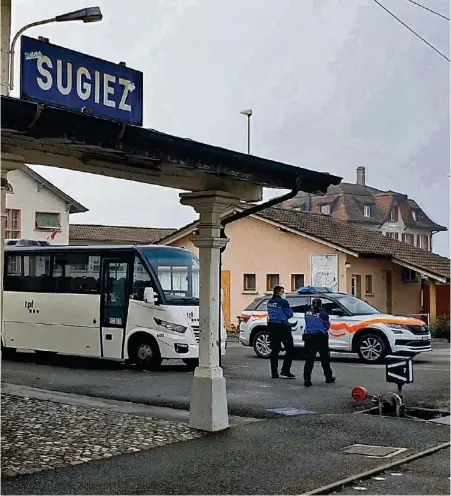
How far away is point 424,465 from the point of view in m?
8.86

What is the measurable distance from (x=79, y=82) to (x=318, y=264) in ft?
86.1

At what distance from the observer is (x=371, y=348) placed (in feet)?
67.4

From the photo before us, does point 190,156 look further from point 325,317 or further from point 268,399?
point 325,317

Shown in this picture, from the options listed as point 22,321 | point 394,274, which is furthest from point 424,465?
point 394,274

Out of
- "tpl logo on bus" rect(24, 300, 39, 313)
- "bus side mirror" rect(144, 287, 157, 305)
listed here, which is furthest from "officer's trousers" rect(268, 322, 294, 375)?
"tpl logo on bus" rect(24, 300, 39, 313)

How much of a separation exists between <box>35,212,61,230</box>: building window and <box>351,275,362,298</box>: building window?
1585 cm

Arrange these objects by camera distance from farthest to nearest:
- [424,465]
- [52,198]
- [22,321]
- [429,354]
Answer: [52,198]
[429,354]
[22,321]
[424,465]

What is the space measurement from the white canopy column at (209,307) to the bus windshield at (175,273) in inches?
327

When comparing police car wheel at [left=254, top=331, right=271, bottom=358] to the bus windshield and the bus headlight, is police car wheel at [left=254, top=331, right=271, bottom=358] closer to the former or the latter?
the bus windshield

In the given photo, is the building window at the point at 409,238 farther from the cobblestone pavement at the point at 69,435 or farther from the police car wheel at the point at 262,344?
the cobblestone pavement at the point at 69,435

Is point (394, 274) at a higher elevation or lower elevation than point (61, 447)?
higher

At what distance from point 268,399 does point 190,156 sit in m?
5.95

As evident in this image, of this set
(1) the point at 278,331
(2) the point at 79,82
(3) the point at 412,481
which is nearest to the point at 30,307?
(1) the point at 278,331

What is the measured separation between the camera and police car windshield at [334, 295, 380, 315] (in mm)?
21094
